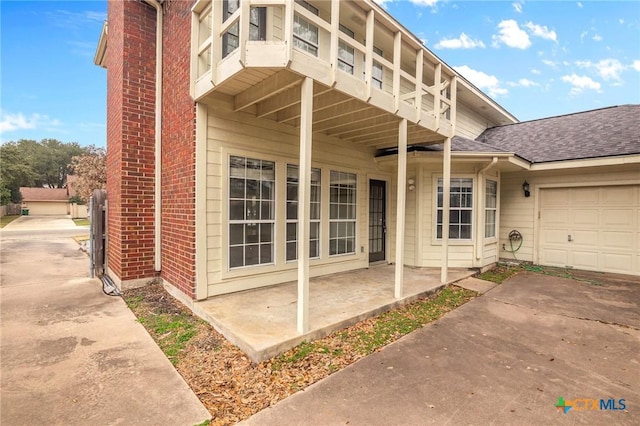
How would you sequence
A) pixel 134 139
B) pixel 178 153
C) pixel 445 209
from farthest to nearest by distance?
1. pixel 445 209
2. pixel 134 139
3. pixel 178 153

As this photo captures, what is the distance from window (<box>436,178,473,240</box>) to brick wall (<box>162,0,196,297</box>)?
228 inches

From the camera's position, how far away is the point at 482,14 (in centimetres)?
1015

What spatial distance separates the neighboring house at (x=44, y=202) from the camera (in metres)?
38.7

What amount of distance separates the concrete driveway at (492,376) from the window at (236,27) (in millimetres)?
4731

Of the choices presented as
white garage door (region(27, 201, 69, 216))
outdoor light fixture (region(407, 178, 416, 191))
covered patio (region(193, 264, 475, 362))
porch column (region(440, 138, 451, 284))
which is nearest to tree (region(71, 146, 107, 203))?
covered patio (region(193, 264, 475, 362))

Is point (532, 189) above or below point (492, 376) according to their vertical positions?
above

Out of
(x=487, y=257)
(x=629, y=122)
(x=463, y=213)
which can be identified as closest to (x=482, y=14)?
(x=629, y=122)

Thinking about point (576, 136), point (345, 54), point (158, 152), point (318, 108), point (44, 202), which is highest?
point (345, 54)

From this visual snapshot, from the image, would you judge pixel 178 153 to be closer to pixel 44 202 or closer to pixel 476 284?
pixel 476 284

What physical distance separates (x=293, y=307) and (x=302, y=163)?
6.95 ft

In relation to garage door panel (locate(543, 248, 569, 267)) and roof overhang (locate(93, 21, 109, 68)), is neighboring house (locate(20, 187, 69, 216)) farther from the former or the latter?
garage door panel (locate(543, 248, 569, 267))

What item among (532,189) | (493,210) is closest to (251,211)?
(493,210)

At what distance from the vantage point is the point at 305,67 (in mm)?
3305

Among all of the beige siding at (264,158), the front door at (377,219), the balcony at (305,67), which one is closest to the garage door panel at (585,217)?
the balcony at (305,67)
